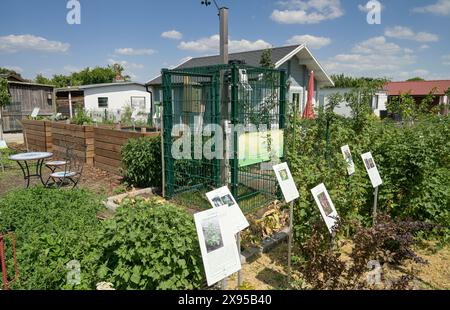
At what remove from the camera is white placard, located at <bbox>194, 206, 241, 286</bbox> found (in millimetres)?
2168

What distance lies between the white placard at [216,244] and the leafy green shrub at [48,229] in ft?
4.03

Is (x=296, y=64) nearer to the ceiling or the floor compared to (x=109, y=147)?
nearer to the ceiling

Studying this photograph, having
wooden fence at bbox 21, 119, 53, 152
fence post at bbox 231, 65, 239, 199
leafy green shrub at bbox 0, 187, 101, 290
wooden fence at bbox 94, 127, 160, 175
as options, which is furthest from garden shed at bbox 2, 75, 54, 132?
fence post at bbox 231, 65, 239, 199

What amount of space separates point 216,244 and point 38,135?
1100 cm

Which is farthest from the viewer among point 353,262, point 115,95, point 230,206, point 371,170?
point 115,95

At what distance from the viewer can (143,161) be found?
624 centimetres

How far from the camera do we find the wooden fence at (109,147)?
7.73m

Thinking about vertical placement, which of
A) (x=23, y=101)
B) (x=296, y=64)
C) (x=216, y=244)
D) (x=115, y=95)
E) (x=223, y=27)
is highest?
(x=296, y=64)

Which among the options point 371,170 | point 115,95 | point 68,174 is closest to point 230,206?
point 371,170

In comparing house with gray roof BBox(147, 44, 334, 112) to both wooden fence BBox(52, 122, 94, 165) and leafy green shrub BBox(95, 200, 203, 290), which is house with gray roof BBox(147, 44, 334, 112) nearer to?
wooden fence BBox(52, 122, 94, 165)

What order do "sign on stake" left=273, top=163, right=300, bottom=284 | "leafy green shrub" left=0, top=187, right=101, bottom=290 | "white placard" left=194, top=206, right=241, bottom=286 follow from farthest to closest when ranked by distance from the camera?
"sign on stake" left=273, top=163, right=300, bottom=284 → "leafy green shrub" left=0, top=187, right=101, bottom=290 → "white placard" left=194, top=206, right=241, bottom=286

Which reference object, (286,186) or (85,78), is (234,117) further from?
(85,78)

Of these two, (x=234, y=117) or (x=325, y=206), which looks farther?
(x=234, y=117)

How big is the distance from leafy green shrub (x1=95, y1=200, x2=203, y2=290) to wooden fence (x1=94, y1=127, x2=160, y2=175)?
4.96m
